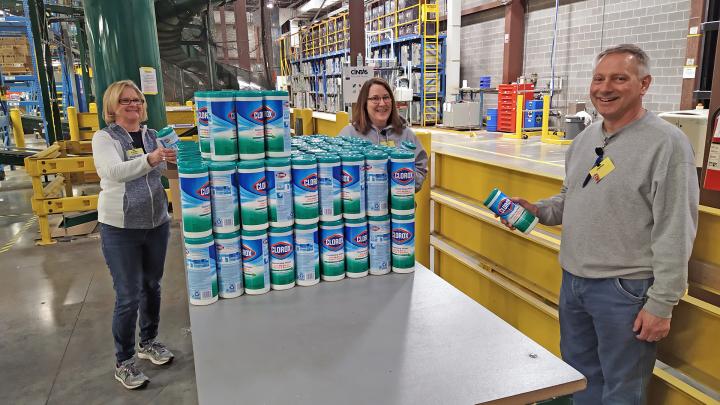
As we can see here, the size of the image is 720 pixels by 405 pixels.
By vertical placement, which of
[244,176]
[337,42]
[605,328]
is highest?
[337,42]

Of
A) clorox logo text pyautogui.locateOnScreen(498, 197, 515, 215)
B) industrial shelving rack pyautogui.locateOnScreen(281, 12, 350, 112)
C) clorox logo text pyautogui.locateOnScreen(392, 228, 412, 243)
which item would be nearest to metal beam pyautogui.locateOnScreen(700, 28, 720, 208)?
clorox logo text pyautogui.locateOnScreen(498, 197, 515, 215)

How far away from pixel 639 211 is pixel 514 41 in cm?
1267

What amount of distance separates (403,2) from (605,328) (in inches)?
615

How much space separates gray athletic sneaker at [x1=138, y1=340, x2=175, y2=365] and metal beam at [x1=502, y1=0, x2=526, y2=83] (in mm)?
12366

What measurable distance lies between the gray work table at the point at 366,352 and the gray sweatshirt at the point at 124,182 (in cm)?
123

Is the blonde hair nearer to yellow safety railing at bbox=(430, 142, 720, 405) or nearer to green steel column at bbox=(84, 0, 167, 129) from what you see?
green steel column at bbox=(84, 0, 167, 129)

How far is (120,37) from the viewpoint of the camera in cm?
449

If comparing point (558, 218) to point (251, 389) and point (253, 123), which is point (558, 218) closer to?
point (253, 123)

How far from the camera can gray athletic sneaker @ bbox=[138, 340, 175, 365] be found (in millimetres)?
3299

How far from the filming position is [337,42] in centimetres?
1942

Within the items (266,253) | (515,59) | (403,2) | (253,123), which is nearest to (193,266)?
(266,253)

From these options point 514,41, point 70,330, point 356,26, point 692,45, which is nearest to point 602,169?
point 70,330

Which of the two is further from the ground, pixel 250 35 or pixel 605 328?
pixel 250 35

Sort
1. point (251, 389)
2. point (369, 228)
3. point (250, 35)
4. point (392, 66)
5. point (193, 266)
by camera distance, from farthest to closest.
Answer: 1. point (392, 66)
2. point (250, 35)
3. point (369, 228)
4. point (193, 266)
5. point (251, 389)
